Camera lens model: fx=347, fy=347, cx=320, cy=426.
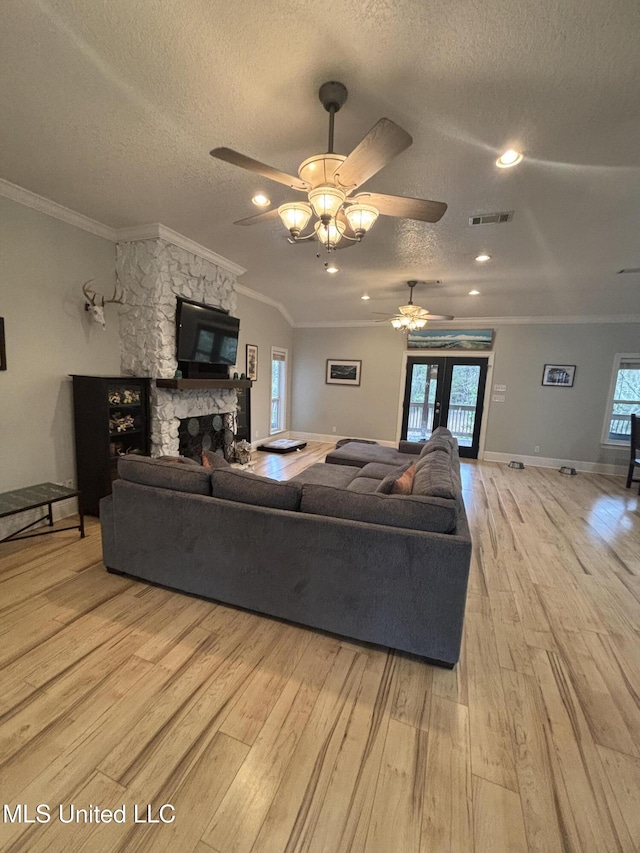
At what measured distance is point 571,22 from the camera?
1.41 metres

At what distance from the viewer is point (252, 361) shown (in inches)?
250

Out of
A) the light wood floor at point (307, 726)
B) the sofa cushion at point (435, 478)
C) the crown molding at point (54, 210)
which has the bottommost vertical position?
the light wood floor at point (307, 726)

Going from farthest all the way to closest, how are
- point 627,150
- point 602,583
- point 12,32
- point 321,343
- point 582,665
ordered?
1. point 321,343
2. point 602,583
3. point 627,150
4. point 582,665
5. point 12,32

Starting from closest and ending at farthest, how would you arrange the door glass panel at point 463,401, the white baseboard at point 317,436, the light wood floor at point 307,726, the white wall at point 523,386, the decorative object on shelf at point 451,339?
the light wood floor at point 307,726, the white wall at point 523,386, the decorative object on shelf at point 451,339, the door glass panel at point 463,401, the white baseboard at point 317,436

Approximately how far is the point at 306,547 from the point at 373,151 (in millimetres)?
1958

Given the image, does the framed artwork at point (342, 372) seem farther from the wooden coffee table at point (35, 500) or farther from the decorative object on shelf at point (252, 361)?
the wooden coffee table at point (35, 500)

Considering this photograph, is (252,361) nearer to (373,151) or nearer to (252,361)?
(252,361)

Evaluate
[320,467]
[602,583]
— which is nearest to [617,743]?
[602,583]

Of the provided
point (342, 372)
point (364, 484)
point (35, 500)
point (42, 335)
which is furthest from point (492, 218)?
point (342, 372)

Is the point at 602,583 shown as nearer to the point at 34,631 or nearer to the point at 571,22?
the point at 571,22

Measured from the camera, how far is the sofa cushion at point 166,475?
7.44 feet

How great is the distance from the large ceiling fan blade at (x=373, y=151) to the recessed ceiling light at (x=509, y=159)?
47.9 inches

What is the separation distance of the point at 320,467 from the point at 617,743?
2.97 meters

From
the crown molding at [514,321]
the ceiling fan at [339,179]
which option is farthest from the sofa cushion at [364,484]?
the crown molding at [514,321]
